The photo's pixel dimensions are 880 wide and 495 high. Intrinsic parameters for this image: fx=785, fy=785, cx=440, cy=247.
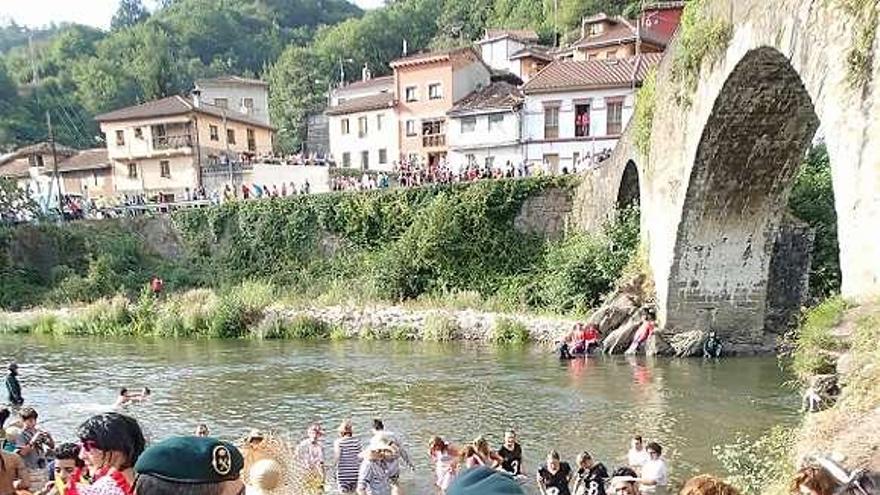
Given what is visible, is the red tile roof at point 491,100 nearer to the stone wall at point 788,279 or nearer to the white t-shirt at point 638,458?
the stone wall at point 788,279

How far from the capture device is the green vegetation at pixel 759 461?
8586 millimetres

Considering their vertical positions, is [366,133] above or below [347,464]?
above

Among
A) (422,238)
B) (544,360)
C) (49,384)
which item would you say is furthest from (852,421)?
(422,238)

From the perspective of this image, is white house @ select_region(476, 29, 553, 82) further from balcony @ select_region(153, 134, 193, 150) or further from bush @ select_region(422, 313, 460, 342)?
bush @ select_region(422, 313, 460, 342)

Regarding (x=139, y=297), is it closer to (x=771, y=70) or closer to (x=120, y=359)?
(x=120, y=359)

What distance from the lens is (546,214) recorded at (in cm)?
2945

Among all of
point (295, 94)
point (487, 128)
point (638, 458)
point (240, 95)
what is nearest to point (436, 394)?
point (638, 458)

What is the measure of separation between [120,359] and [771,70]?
61.8ft

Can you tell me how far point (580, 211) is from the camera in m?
28.7

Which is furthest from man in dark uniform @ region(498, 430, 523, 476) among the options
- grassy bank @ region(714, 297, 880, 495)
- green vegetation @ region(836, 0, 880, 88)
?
green vegetation @ region(836, 0, 880, 88)

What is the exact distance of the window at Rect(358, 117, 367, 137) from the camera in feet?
155

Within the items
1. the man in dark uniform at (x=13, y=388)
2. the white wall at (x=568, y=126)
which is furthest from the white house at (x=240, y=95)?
the man in dark uniform at (x=13, y=388)

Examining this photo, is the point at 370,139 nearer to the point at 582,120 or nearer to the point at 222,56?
the point at 582,120

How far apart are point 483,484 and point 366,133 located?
151 ft
